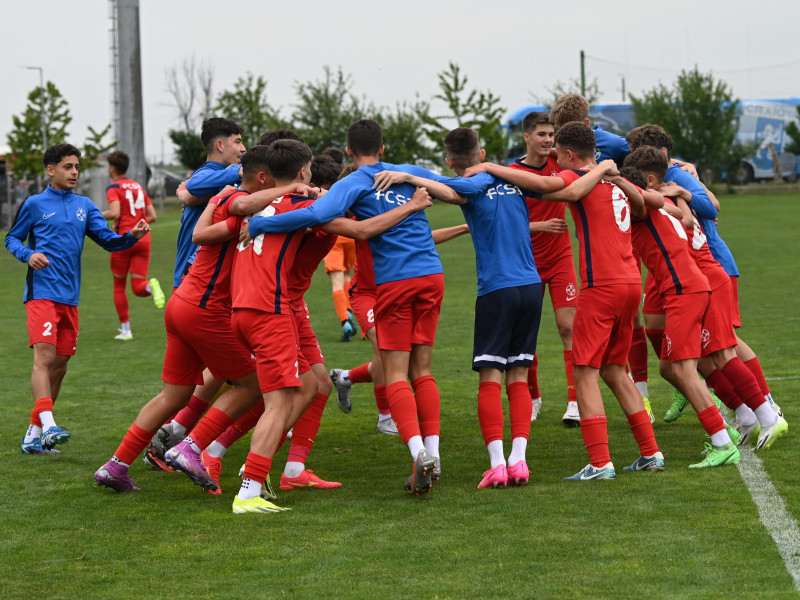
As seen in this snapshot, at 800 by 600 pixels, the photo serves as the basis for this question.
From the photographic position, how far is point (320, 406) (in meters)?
6.58

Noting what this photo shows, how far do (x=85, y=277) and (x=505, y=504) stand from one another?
19082 millimetres

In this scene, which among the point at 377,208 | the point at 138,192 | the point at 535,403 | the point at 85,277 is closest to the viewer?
the point at 377,208

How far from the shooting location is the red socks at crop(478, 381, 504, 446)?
20.2ft

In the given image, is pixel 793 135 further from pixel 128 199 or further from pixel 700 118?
pixel 128 199

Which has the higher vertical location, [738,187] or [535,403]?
[535,403]

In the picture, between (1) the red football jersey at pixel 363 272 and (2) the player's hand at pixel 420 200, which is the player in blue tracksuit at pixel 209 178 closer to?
(1) the red football jersey at pixel 363 272

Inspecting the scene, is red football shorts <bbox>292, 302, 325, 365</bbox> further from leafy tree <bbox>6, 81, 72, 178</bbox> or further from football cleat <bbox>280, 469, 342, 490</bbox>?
leafy tree <bbox>6, 81, 72, 178</bbox>

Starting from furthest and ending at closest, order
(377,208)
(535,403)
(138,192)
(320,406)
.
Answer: (138,192), (535,403), (320,406), (377,208)

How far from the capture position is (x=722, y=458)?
6312 mm

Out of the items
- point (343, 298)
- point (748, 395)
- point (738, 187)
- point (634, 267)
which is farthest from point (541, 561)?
point (738, 187)

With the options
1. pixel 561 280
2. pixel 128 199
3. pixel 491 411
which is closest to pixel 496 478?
pixel 491 411

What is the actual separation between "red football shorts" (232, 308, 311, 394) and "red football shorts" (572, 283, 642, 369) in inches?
67.3

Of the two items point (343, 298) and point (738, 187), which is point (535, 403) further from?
point (738, 187)

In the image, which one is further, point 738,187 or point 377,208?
point 738,187
